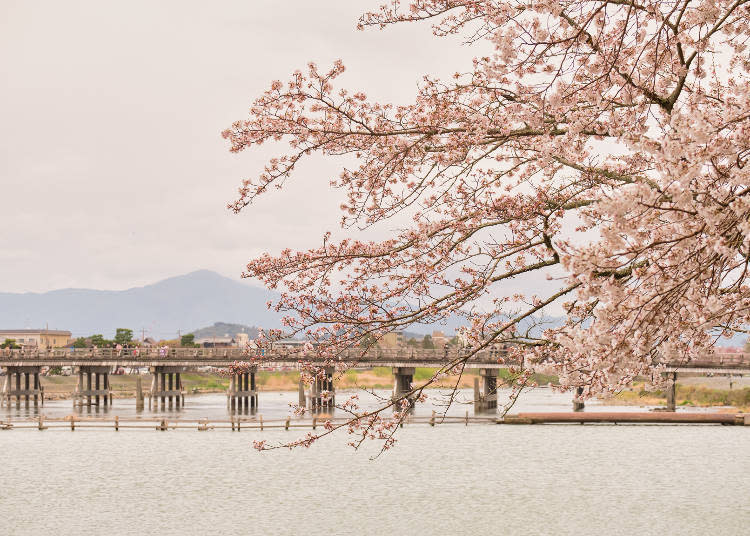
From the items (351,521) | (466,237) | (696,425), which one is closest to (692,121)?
(466,237)

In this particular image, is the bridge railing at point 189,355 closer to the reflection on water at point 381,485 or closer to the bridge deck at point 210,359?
the bridge deck at point 210,359

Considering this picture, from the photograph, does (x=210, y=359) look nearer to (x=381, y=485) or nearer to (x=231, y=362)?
(x=231, y=362)

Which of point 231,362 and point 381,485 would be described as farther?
point 231,362

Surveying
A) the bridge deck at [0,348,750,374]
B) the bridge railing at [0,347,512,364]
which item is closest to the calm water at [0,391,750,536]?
the bridge deck at [0,348,750,374]

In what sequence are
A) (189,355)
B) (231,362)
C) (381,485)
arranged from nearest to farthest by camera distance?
(381,485) → (231,362) → (189,355)

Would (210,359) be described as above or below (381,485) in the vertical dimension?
above

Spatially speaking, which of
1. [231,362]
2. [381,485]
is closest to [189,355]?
[231,362]

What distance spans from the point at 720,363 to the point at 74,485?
49053 millimetres

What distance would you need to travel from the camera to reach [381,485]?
114ft

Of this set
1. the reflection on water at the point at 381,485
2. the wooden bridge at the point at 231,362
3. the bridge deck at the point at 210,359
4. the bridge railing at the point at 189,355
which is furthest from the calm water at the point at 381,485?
the bridge railing at the point at 189,355

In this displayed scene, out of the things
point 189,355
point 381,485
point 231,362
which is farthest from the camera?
point 189,355

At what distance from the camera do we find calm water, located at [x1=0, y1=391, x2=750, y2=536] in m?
26.4

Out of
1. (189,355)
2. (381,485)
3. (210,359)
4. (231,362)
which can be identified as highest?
(189,355)

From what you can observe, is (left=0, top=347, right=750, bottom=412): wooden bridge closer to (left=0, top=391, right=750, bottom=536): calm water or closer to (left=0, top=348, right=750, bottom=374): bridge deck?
(left=0, top=348, right=750, bottom=374): bridge deck
